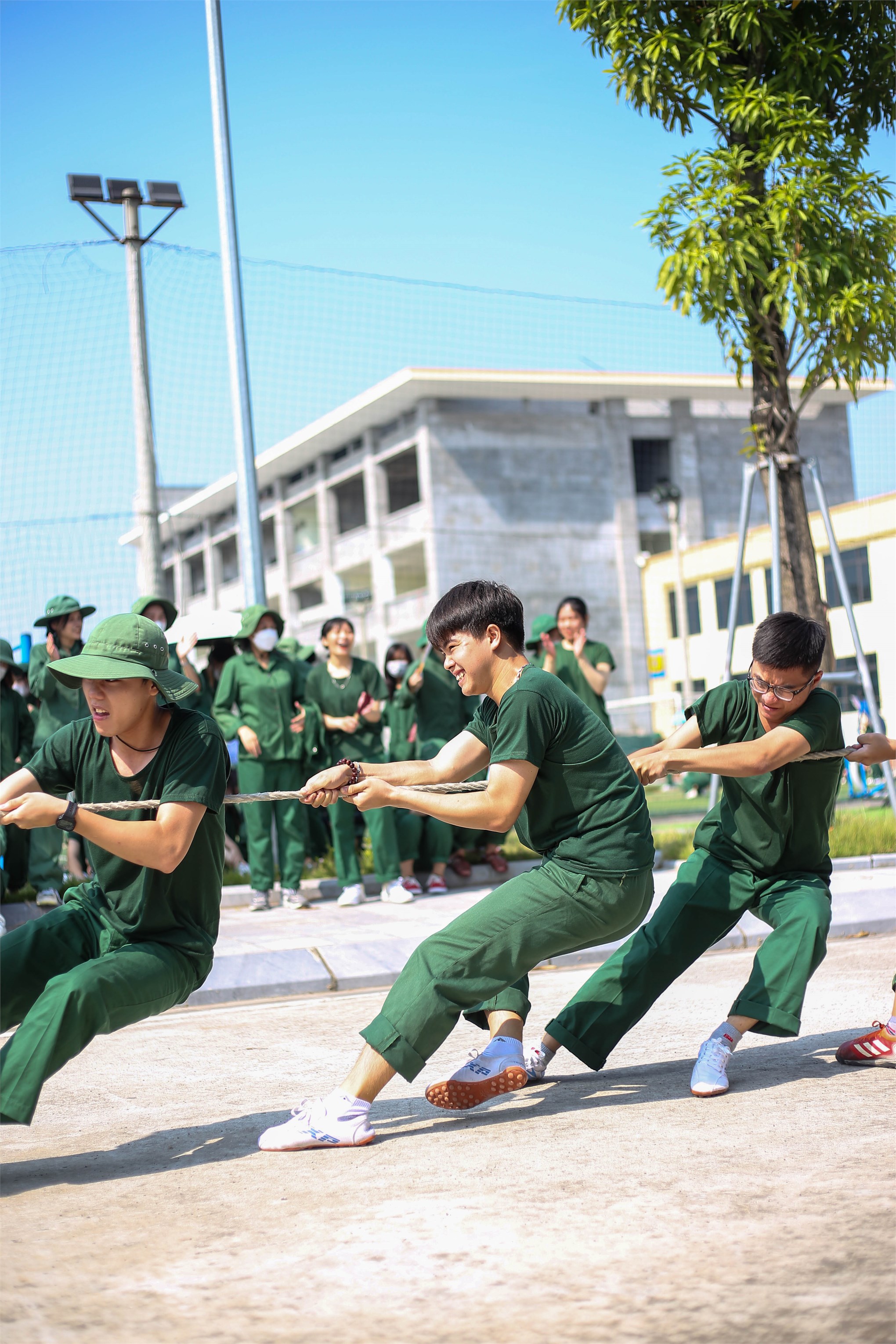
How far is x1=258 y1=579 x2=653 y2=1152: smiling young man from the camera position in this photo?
3836mm

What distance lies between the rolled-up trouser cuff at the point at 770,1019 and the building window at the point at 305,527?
4636 cm

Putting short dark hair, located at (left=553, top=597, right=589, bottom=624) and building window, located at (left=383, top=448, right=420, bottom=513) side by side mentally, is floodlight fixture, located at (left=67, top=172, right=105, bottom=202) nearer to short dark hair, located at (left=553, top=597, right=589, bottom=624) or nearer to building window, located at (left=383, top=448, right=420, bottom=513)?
short dark hair, located at (left=553, top=597, right=589, bottom=624)

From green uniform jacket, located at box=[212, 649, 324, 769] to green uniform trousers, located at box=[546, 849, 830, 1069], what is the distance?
17.7ft

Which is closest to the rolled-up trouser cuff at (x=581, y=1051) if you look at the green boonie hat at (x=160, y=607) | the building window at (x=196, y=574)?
the green boonie hat at (x=160, y=607)

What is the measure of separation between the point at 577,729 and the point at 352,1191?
147 centimetres

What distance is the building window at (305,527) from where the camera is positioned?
50.5 m

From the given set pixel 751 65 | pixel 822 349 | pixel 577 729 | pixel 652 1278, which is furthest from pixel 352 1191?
pixel 751 65

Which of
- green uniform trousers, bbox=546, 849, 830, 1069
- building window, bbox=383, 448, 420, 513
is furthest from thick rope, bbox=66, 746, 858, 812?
building window, bbox=383, 448, 420, 513

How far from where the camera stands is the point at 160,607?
966cm

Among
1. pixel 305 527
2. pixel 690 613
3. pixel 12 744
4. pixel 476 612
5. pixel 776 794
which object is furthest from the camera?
pixel 305 527

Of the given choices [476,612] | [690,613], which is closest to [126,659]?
[476,612]

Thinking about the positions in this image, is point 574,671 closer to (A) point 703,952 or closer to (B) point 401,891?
(B) point 401,891

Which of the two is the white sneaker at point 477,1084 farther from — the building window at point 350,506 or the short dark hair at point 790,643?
the building window at point 350,506

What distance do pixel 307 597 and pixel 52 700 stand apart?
4294cm
